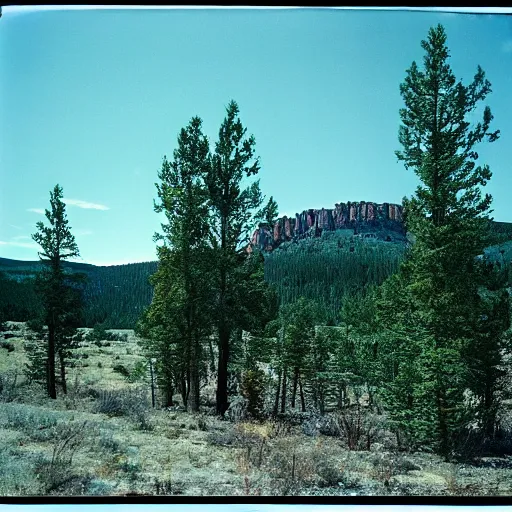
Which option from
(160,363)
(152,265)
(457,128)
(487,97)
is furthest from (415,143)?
(160,363)

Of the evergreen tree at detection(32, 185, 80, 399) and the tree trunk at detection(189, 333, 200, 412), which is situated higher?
the evergreen tree at detection(32, 185, 80, 399)

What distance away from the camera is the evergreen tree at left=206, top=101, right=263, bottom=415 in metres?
7.05

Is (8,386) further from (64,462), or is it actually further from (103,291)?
(103,291)

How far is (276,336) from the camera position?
7.12m

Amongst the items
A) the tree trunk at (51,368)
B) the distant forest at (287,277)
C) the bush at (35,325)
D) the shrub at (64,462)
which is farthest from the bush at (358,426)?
the bush at (35,325)

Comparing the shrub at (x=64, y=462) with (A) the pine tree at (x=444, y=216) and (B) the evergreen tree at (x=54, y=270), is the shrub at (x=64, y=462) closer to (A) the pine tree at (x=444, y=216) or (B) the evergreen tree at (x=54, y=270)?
(B) the evergreen tree at (x=54, y=270)

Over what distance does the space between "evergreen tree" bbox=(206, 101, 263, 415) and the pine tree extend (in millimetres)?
1774

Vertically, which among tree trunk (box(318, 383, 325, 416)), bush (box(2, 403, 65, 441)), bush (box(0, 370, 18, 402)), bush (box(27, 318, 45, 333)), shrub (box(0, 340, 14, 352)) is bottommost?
bush (box(2, 403, 65, 441))

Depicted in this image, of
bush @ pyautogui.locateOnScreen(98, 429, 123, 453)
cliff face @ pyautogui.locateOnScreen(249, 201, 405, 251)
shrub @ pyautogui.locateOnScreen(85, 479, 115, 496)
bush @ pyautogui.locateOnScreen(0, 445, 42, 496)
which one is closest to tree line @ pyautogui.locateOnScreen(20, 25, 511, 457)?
cliff face @ pyautogui.locateOnScreen(249, 201, 405, 251)

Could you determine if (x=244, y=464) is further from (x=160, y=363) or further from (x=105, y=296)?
(x=105, y=296)

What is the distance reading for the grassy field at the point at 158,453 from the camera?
6.59 metres

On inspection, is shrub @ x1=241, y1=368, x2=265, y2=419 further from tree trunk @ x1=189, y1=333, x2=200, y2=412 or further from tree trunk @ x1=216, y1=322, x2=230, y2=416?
tree trunk @ x1=189, y1=333, x2=200, y2=412

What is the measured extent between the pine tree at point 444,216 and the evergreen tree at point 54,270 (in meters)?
3.86

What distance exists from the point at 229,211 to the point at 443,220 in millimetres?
2431
